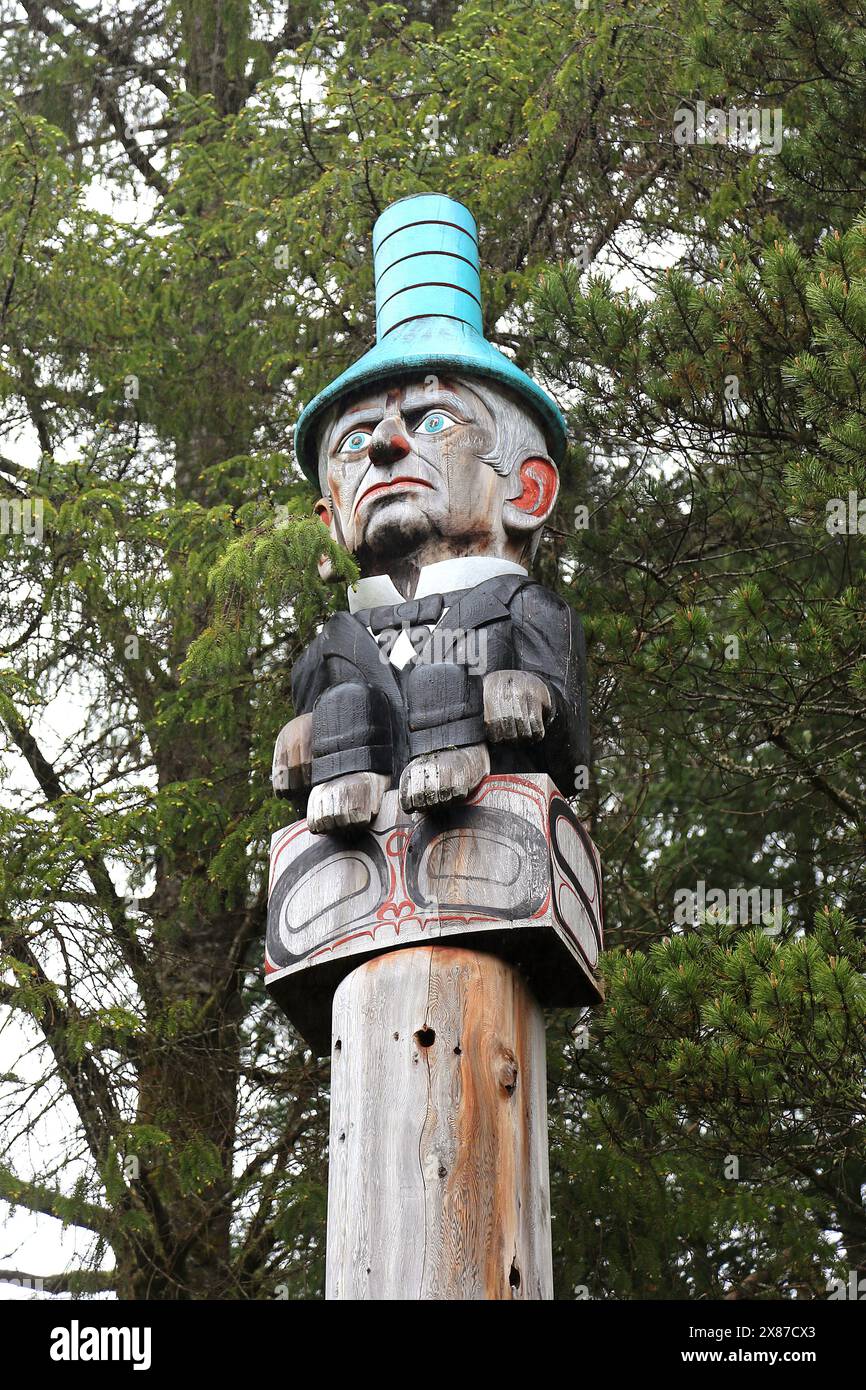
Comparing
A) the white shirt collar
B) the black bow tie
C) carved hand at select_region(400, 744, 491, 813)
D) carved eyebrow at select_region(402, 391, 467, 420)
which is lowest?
carved hand at select_region(400, 744, 491, 813)

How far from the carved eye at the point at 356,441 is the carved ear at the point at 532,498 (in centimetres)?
53

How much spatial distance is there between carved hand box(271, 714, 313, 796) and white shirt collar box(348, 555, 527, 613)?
0.51m

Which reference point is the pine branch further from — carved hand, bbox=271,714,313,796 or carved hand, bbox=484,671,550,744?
carved hand, bbox=484,671,550,744

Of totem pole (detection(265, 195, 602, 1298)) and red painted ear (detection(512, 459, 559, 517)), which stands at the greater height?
red painted ear (detection(512, 459, 559, 517))

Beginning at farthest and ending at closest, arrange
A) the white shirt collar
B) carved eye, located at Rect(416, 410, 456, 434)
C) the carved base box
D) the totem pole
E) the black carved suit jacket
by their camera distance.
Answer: carved eye, located at Rect(416, 410, 456, 434) → the white shirt collar → the black carved suit jacket → the carved base box → the totem pole

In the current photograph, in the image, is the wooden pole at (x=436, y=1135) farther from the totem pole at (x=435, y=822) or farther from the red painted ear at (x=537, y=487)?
the red painted ear at (x=537, y=487)

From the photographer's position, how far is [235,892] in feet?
25.5

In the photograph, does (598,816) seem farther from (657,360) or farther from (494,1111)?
(494,1111)

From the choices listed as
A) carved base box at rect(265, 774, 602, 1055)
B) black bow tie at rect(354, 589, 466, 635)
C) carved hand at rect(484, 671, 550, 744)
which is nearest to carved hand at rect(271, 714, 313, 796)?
carved base box at rect(265, 774, 602, 1055)

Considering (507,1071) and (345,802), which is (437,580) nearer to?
Result: (345,802)

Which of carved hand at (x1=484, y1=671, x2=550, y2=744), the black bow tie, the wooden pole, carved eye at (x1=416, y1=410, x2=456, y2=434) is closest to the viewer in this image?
the wooden pole

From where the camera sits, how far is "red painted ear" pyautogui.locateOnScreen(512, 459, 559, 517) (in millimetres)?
5863

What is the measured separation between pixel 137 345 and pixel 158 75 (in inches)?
132

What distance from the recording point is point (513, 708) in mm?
4895
